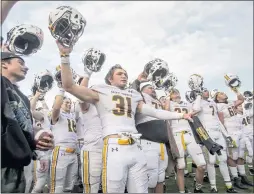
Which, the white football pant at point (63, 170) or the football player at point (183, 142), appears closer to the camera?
the white football pant at point (63, 170)

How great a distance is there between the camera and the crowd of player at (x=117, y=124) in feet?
12.4

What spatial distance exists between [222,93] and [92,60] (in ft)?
18.1

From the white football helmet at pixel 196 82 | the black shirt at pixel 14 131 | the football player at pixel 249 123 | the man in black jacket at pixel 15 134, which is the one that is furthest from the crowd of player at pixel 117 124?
the football player at pixel 249 123

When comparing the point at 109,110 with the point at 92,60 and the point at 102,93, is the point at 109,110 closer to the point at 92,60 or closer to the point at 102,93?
the point at 102,93

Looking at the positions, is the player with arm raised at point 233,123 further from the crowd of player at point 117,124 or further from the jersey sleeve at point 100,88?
the jersey sleeve at point 100,88

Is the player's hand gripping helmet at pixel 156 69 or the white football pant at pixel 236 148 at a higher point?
the player's hand gripping helmet at pixel 156 69

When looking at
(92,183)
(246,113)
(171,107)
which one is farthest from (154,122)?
(246,113)

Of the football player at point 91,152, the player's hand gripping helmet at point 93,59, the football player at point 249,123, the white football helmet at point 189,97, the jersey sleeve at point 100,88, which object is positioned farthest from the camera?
the football player at point 249,123

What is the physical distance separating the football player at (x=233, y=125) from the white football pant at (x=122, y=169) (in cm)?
528

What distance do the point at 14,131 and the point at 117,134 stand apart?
1.73 metres

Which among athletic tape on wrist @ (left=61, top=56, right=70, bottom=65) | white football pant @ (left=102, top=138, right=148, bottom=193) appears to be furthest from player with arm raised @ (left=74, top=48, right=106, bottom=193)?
white football pant @ (left=102, top=138, right=148, bottom=193)

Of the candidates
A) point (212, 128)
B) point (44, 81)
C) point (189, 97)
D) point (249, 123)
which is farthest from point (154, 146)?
point (249, 123)

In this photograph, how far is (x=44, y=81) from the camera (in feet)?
17.7

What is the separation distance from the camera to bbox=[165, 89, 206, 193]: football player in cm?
684
